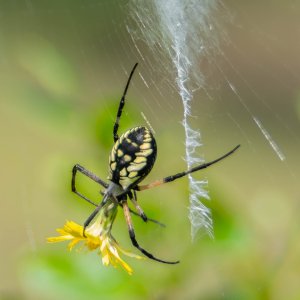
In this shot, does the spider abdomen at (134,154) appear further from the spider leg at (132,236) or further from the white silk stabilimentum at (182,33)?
the white silk stabilimentum at (182,33)

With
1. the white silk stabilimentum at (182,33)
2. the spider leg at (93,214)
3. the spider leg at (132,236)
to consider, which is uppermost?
the white silk stabilimentum at (182,33)

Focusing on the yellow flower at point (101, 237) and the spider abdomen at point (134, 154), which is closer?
A: the yellow flower at point (101, 237)

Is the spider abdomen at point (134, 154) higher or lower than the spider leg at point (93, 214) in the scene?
higher

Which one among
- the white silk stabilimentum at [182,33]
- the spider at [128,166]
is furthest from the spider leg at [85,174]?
the white silk stabilimentum at [182,33]

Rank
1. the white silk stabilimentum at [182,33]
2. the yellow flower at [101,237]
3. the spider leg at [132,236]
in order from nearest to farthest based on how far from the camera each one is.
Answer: the spider leg at [132,236]
the yellow flower at [101,237]
the white silk stabilimentum at [182,33]

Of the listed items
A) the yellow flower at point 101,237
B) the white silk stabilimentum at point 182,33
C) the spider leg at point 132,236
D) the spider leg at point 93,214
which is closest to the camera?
the spider leg at point 132,236

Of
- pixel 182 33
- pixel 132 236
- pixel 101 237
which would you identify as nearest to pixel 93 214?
pixel 101 237

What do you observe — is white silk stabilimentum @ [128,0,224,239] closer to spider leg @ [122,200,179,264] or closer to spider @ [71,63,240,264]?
spider @ [71,63,240,264]
